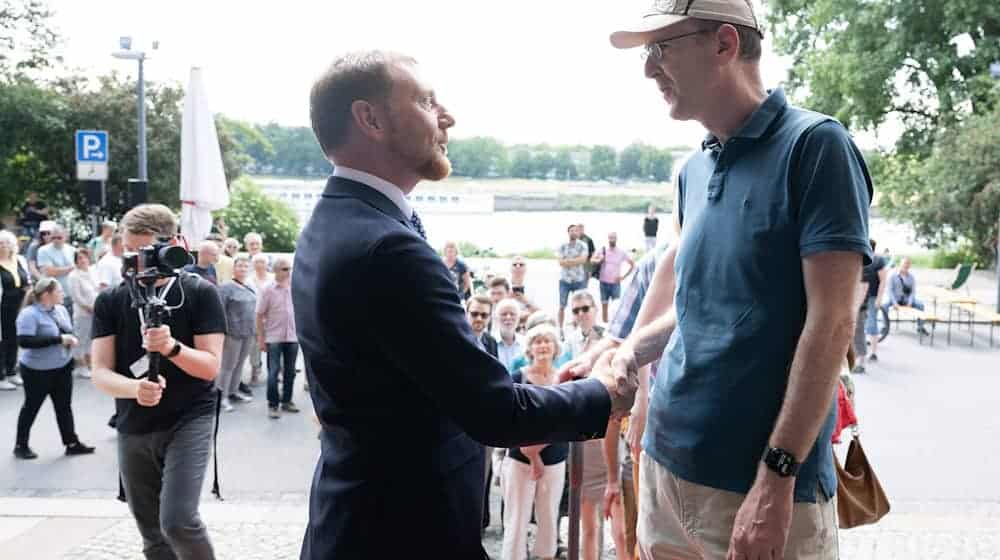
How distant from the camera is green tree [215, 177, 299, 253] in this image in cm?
2892

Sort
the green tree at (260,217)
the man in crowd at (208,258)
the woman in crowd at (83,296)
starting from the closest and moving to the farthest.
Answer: the man in crowd at (208,258) → the woman in crowd at (83,296) → the green tree at (260,217)

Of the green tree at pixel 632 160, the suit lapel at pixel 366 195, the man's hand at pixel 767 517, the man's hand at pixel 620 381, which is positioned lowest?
the man's hand at pixel 767 517

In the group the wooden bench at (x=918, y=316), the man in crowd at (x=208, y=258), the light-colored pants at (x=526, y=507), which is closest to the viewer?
the light-colored pants at (x=526, y=507)

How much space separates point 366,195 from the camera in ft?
6.92

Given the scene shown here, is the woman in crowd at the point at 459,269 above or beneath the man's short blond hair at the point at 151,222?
beneath

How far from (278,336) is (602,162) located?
20.3 m

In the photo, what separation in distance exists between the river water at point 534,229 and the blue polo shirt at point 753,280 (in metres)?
19.9

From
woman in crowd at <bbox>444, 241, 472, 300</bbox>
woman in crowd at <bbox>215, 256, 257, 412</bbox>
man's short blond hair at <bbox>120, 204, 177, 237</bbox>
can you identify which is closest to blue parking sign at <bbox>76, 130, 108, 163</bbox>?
woman in crowd at <bbox>215, 256, 257, 412</bbox>

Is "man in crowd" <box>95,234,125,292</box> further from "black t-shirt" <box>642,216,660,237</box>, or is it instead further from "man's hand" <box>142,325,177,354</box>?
"black t-shirt" <box>642,216,660,237</box>

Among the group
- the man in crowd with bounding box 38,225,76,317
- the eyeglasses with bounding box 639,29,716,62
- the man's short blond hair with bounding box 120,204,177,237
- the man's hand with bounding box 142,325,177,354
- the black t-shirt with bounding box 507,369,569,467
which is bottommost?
the black t-shirt with bounding box 507,369,569,467

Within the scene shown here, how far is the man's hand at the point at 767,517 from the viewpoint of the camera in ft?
6.41

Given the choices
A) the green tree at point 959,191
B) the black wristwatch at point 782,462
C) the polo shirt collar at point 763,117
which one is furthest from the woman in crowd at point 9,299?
the green tree at point 959,191

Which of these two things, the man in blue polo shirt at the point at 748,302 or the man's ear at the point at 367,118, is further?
the man's ear at the point at 367,118

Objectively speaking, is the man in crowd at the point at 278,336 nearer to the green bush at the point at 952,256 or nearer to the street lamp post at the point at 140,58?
the street lamp post at the point at 140,58
